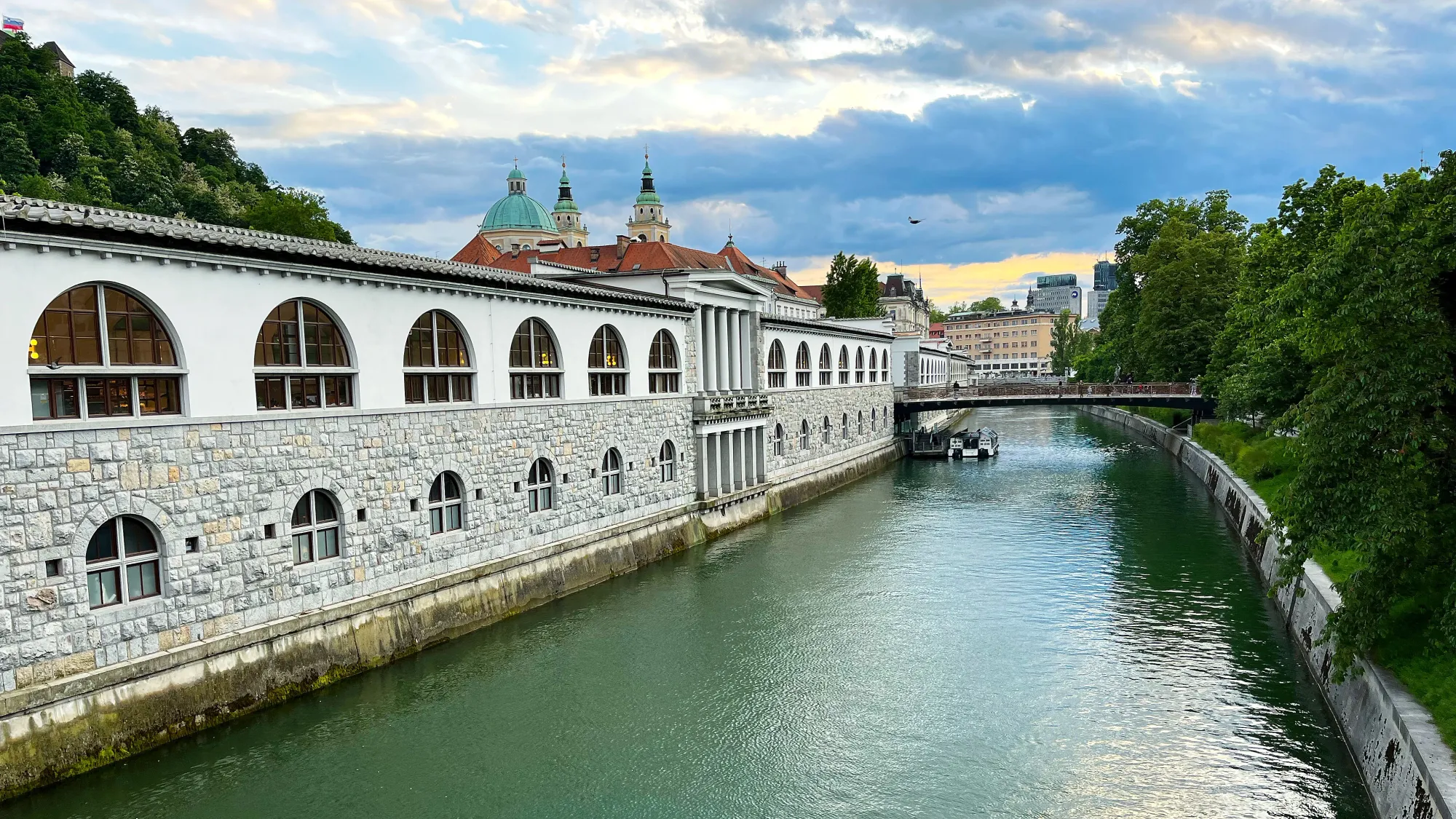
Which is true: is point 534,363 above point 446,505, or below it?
above

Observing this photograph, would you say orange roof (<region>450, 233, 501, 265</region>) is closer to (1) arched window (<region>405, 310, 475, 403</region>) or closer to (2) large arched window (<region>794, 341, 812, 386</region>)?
(2) large arched window (<region>794, 341, 812, 386</region>)

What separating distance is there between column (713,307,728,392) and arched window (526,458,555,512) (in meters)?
11.5

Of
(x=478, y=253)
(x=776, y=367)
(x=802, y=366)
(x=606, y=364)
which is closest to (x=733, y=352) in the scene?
(x=776, y=367)

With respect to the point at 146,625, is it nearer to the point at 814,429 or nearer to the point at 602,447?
the point at 602,447

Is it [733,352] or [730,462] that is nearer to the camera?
[730,462]

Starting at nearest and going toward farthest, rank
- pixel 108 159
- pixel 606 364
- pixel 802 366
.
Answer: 1. pixel 606 364
2. pixel 802 366
3. pixel 108 159

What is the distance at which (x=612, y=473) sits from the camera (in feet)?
89.0

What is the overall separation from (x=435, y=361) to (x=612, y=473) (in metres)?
7.70

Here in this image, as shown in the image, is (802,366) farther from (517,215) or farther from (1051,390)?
(517,215)

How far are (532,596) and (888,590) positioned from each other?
954 centimetres

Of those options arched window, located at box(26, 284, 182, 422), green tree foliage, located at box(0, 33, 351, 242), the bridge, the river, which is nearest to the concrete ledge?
the river

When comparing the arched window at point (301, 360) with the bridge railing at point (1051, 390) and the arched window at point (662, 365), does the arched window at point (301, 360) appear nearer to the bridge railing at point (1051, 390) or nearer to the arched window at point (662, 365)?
the arched window at point (662, 365)

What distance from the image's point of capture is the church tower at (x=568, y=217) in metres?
113

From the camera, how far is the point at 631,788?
45.2 feet
